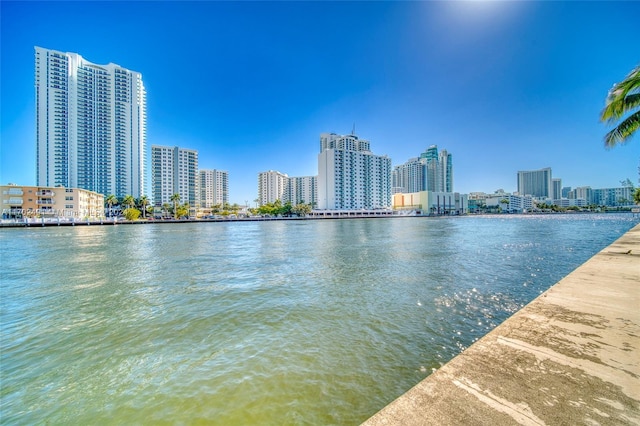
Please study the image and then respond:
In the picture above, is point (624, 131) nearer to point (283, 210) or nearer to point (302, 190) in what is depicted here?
point (283, 210)

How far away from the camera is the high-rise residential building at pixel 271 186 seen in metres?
189

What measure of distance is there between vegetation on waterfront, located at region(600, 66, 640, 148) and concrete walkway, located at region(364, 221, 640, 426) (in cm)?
1072

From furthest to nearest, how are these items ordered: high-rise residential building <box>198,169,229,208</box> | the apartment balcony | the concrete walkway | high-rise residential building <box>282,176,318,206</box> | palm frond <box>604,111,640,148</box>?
high-rise residential building <box>198,169,229,208</box> → high-rise residential building <box>282,176,318,206</box> → the apartment balcony → palm frond <box>604,111,640,148</box> → the concrete walkway

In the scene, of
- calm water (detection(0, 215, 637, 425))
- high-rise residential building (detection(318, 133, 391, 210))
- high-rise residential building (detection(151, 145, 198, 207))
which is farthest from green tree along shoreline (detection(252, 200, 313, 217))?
calm water (detection(0, 215, 637, 425))

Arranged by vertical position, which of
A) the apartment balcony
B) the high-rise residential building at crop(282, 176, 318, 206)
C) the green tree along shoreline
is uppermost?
the high-rise residential building at crop(282, 176, 318, 206)

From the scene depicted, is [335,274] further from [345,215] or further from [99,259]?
[345,215]

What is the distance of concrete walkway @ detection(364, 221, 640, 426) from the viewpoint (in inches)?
81.6

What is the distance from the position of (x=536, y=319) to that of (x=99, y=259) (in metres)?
24.3

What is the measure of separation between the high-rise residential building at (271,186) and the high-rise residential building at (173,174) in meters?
54.2

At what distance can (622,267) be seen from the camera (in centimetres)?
745

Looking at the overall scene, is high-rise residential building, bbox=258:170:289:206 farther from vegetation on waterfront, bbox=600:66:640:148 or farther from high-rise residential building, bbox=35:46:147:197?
vegetation on waterfront, bbox=600:66:640:148

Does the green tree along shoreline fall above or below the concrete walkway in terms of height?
above

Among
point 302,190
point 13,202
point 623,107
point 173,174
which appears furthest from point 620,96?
point 302,190

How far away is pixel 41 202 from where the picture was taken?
241ft
